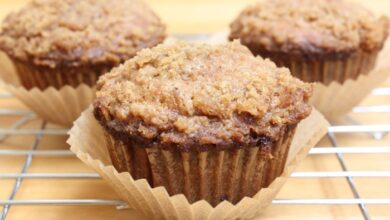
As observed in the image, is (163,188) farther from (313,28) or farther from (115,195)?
(313,28)

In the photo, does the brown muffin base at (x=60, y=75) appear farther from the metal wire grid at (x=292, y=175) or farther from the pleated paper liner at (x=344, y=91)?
the pleated paper liner at (x=344, y=91)

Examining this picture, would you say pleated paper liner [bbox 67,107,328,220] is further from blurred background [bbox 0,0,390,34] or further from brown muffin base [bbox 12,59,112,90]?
blurred background [bbox 0,0,390,34]

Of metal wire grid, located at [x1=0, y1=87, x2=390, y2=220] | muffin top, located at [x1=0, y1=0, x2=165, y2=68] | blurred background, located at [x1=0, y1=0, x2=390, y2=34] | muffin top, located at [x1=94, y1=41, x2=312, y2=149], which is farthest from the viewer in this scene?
blurred background, located at [x1=0, y1=0, x2=390, y2=34]

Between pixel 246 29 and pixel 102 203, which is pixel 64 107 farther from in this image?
pixel 246 29

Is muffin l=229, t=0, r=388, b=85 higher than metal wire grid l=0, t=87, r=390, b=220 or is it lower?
higher

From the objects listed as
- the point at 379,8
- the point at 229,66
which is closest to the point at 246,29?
the point at 229,66

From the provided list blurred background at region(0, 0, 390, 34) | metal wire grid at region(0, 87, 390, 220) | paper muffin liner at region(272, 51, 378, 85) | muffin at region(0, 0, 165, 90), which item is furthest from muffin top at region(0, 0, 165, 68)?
blurred background at region(0, 0, 390, 34)
